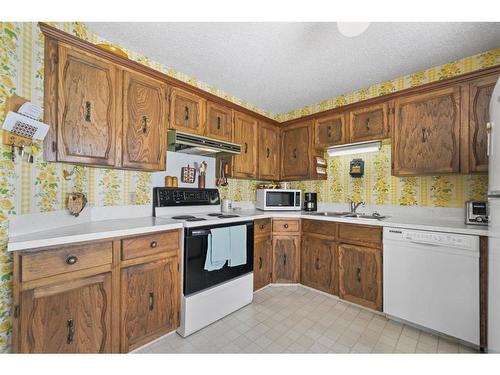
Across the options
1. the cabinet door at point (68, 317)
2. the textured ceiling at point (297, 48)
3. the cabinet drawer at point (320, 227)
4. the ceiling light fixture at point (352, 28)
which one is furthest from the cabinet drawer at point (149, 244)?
the ceiling light fixture at point (352, 28)

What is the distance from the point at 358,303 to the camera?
2.17 m

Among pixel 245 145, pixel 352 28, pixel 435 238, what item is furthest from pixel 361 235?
pixel 352 28

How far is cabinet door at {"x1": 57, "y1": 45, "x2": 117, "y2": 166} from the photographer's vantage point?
4.72 ft

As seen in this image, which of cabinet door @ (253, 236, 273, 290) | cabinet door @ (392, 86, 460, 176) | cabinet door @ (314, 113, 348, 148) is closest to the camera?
cabinet door @ (392, 86, 460, 176)

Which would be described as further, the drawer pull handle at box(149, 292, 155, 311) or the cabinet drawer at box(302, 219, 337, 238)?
the cabinet drawer at box(302, 219, 337, 238)

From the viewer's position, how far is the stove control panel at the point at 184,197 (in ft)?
7.07

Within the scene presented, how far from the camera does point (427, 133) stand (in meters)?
2.05

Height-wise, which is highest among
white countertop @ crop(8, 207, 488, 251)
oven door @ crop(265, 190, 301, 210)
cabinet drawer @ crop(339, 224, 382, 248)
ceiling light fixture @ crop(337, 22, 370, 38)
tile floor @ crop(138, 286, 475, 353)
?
Result: ceiling light fixture @ crop(337, 22, 370, 38)

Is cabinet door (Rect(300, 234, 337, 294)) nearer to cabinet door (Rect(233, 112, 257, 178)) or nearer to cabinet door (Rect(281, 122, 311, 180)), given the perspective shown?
cabinet door (Rect(281, 122, 311, 180))

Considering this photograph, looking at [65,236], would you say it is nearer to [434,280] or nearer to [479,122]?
[434,280]

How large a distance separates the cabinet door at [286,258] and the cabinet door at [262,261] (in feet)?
0.23

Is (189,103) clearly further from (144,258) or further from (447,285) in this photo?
(447,285)

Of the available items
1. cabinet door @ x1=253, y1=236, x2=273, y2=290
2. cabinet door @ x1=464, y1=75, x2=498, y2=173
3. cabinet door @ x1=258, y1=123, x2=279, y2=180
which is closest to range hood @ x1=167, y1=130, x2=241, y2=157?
cabinet door @ x1=258, y1=123, x2=279, y2=180

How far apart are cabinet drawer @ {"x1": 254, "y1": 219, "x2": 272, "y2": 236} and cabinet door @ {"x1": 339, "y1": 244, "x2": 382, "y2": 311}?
0.83 metres
